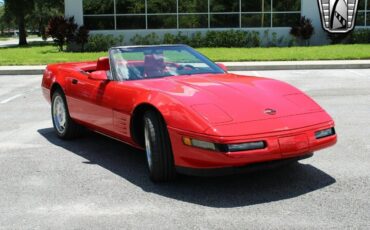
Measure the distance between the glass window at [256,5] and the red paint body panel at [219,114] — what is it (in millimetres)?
21427

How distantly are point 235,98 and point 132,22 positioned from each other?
2233cm

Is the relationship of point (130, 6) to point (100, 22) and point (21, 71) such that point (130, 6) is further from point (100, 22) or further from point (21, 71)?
point (21, 71)

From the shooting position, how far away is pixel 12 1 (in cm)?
3759

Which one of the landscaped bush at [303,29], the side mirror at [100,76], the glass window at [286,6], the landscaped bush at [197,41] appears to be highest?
the glass window at [286,6]

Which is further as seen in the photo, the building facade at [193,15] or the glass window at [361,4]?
the glass window at [361,4]

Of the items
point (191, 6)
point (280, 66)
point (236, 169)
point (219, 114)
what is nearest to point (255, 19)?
point (191, 6)

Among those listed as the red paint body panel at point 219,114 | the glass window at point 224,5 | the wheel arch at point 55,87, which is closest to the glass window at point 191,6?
the glass window at point 224,5

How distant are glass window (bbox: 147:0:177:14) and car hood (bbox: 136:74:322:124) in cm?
2146

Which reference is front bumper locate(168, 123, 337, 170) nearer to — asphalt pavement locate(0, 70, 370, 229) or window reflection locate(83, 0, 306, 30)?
asphalt pavement locate(0, 70, 370, 229)

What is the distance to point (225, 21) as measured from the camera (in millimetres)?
26484

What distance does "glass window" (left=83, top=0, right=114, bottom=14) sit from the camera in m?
26.2

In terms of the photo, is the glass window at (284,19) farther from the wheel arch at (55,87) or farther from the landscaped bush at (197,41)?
the wheel arch at (55,87)

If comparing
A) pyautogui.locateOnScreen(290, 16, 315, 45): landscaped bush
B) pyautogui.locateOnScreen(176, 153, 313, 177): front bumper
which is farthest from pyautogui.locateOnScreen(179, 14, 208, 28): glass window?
pyautogui.locateOnScreen(176, 153, 313, 177): front bumper

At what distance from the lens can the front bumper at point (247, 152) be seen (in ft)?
13.7
